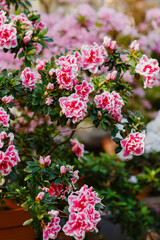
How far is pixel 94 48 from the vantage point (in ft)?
5.92

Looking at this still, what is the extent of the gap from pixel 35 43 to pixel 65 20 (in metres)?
1.56

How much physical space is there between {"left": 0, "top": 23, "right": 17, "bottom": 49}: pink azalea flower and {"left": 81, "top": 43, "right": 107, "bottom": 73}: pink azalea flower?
0.37m

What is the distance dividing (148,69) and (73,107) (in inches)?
18.6

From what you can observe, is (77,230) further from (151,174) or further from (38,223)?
(151,174)

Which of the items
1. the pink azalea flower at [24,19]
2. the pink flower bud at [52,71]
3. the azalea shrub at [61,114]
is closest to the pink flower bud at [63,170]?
the azalea shrub at [61,114]

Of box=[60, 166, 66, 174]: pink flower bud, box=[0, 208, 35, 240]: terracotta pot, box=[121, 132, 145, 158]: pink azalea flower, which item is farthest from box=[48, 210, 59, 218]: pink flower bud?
box=[121, 132, 145, 158]: pink azalea flower

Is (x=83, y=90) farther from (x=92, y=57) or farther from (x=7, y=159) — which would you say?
(x=7, y=159)

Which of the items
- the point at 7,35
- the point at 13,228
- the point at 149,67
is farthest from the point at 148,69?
the point at 13,228

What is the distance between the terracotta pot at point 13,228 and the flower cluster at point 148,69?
0.99 metres

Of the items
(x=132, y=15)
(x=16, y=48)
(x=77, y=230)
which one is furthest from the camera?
(x=132, y=15)

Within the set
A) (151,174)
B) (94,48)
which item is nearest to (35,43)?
(94,48)

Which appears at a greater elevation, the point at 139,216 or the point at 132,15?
the point at 132,15

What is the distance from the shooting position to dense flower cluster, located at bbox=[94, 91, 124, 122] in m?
1.68

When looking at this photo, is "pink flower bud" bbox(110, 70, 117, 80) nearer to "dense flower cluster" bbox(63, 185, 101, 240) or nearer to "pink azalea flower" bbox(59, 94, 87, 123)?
"pink azalea flower" bbox(59, 94, 87, 123)
